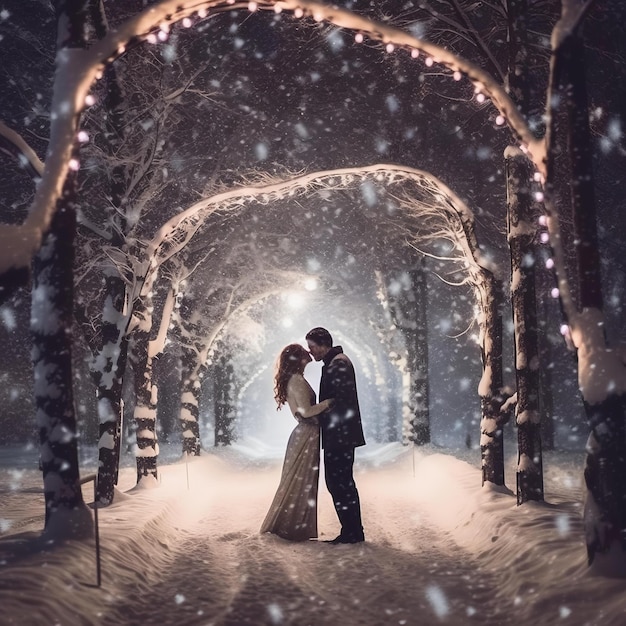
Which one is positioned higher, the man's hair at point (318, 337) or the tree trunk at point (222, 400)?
the man's hair at point (318, 337)

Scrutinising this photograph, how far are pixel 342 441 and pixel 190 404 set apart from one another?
13.1m

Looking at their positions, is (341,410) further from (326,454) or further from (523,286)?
(523,286)

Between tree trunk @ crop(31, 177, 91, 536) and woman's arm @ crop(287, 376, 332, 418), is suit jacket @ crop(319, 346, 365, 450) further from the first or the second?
tree trunk @ crop(31, 177, 91, 536)

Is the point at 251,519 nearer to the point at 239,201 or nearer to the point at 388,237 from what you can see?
the point at 239,201

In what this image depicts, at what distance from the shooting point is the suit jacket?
24.7 ft

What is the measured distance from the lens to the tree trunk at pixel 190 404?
19.5m

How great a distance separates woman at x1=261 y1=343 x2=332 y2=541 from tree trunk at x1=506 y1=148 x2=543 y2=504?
250 cm

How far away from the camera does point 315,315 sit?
35.8 meters

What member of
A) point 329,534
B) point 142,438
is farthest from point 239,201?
point 329,534

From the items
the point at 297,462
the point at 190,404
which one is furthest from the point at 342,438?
the point at 190,404

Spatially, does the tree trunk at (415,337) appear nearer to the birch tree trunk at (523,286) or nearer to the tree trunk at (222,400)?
the tree trunk at (222,400)

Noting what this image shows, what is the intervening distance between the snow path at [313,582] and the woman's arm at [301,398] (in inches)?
57.2

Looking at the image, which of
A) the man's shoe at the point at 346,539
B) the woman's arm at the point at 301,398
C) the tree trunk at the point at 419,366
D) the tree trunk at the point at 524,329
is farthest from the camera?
the tree trunk at the point at 419,366

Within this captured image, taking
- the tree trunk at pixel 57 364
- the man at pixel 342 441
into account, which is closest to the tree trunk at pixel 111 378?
the tree trunk at pixel 57 364
